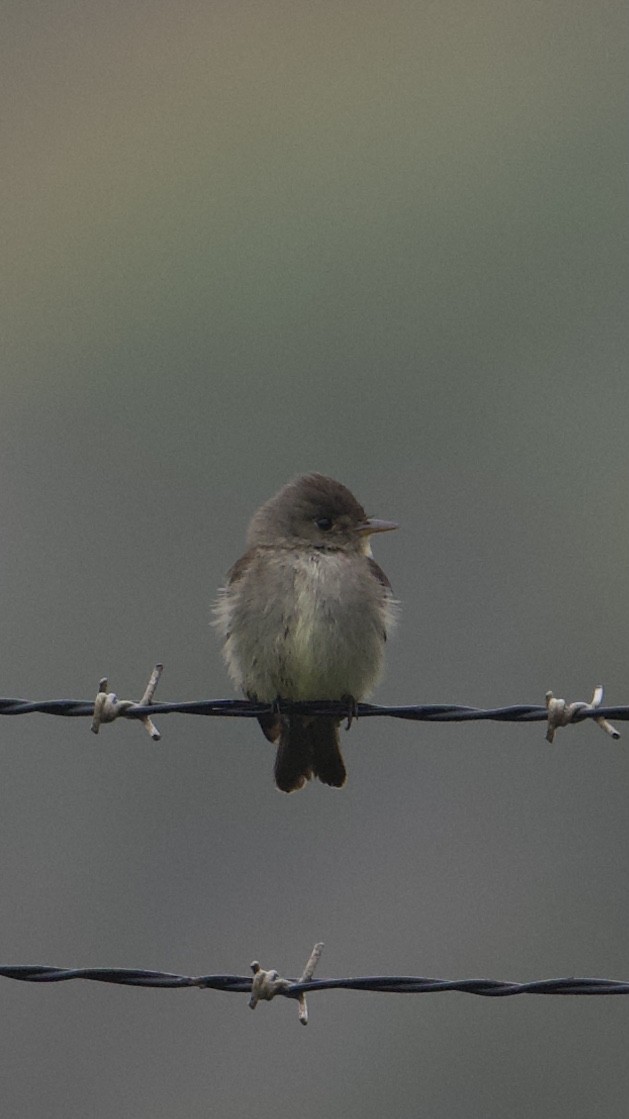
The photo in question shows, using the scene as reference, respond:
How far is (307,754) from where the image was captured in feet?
26.1

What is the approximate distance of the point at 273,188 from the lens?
6359 cm

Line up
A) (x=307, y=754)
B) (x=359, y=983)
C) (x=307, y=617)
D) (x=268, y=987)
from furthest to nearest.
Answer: (x=307, y=754), (x=307, y=617), (x=268, y=987), (x=359, y=983)

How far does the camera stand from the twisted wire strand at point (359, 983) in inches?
198

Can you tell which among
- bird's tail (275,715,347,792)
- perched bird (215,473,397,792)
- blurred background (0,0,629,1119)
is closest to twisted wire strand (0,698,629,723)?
perched bird (215,473,397,792)

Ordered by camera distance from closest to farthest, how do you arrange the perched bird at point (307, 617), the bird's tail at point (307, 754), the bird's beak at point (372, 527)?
the perched bird at point (307, 617), the bird's tail at point (307, 754), the bird's beak at point (372, 527)

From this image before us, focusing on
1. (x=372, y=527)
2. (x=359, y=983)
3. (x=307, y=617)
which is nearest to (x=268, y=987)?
(x=359, y=983)

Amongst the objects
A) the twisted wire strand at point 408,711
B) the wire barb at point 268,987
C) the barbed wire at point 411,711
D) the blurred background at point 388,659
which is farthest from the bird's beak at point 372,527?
the blurred background at point 388,659

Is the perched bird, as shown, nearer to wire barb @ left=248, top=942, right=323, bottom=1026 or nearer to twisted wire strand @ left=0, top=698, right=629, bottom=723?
twisted wire strand @ left=0, top=698, right=629, bottom=723

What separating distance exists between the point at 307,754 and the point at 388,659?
5001 mm

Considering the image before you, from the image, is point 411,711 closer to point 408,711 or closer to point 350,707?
point 408,711

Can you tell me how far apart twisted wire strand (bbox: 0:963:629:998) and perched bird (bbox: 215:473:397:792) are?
243cm

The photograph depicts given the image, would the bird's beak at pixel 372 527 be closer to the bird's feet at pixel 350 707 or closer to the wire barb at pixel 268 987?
the bird's feet at pixel 350 707

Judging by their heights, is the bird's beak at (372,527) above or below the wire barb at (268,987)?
above

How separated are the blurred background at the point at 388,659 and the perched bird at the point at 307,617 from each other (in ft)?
40.3
